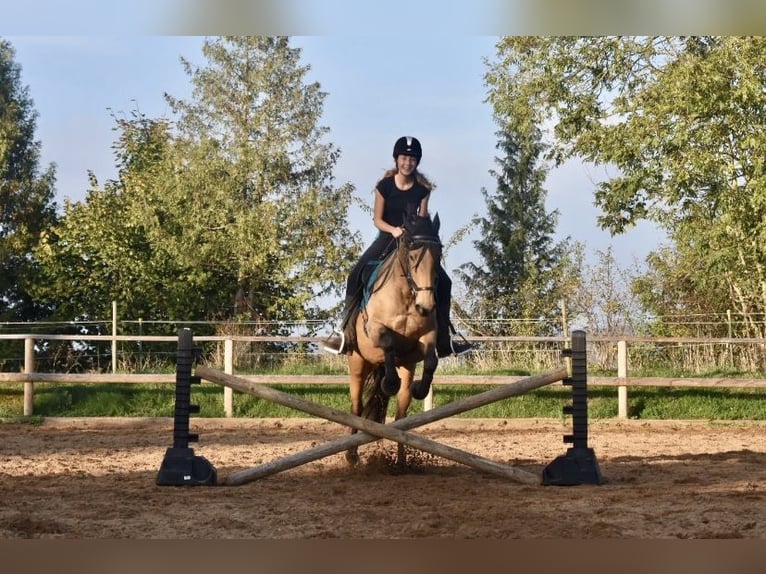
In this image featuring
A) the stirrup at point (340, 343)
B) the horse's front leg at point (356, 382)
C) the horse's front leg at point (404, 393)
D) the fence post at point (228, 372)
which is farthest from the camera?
the fence post at point (228, 372)

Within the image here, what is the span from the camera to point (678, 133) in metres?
16.5

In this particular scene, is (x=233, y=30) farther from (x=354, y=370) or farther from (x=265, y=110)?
(x=265, y=110)

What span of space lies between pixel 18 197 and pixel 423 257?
1059 inches

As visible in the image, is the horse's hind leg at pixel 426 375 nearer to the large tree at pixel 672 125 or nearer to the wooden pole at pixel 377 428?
the wooden pole at pixel 377 428

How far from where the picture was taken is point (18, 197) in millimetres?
31188

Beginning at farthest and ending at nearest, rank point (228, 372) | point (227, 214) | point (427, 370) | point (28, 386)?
1. point (227, 214)
2. point (28, 386)
3. point (228, 372)
4. point (427, 370)

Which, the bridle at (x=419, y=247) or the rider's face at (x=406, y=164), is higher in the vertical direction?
the rider's face at (x=406, y=164)

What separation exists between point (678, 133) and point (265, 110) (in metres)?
15.0

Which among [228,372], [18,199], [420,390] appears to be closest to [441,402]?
[228,372]

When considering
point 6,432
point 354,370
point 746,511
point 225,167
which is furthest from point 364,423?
point 225,167

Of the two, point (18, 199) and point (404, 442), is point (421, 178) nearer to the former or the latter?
point (404, 442)

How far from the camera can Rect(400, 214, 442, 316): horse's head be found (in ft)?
23.1

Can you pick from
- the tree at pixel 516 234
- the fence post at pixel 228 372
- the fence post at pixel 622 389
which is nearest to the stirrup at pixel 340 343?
the fence post at pixel 228 372

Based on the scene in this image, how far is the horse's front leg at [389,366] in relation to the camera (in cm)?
746
